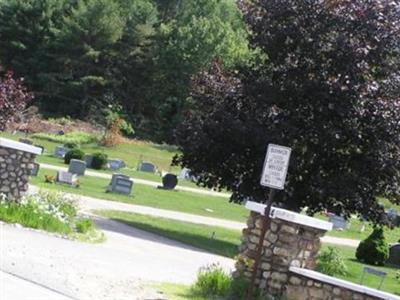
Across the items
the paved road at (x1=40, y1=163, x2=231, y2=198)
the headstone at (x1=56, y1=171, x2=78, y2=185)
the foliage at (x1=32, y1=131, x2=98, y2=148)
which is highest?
the foliage at (x1=32, y1=131, x2=98, y2=148)

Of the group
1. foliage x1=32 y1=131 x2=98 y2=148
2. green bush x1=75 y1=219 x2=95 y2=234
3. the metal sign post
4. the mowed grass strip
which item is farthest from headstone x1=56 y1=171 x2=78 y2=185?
foliage x1=32 y1=131 x2=98 y2=148

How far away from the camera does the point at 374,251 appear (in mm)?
24328

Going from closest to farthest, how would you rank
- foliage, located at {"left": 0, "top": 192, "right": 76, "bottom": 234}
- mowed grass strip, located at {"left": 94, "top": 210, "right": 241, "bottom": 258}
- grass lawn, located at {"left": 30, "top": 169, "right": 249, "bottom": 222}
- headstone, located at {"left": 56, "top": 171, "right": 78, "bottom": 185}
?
1. foliage, located at {"left": 0, "top": 192, "right": 76, "bottom": 234}
2. mowed grass strip, located at {"left": 94, "top": 210, "right": 241, "bottom": 258}
3. grass lawn, located at {"left": 30, "top": 169, "right": 249, "bottom": 222}
4. headstone, located at {"left": 56, "top": 171, "right": 78, "bottom": 185}

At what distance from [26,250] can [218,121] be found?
9.87 metres

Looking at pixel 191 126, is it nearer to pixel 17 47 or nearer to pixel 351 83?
pixel 351 83

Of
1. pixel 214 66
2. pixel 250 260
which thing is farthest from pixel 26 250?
pixel 214 66

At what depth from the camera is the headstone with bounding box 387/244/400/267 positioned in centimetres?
2583

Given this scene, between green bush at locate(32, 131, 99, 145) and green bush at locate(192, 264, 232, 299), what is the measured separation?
4462 cm

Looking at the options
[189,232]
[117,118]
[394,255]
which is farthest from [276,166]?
[117,118]

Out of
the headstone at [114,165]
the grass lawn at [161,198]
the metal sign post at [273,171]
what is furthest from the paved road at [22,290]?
the headstone at [114,165]

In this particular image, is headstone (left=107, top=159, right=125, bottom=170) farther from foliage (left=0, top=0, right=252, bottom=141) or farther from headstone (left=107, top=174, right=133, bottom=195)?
foliage (left=0, top=0, right=252, bottom=141)

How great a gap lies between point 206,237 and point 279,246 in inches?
437

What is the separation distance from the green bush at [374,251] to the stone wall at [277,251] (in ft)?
41.0

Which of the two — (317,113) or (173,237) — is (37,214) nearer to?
(173,237)
